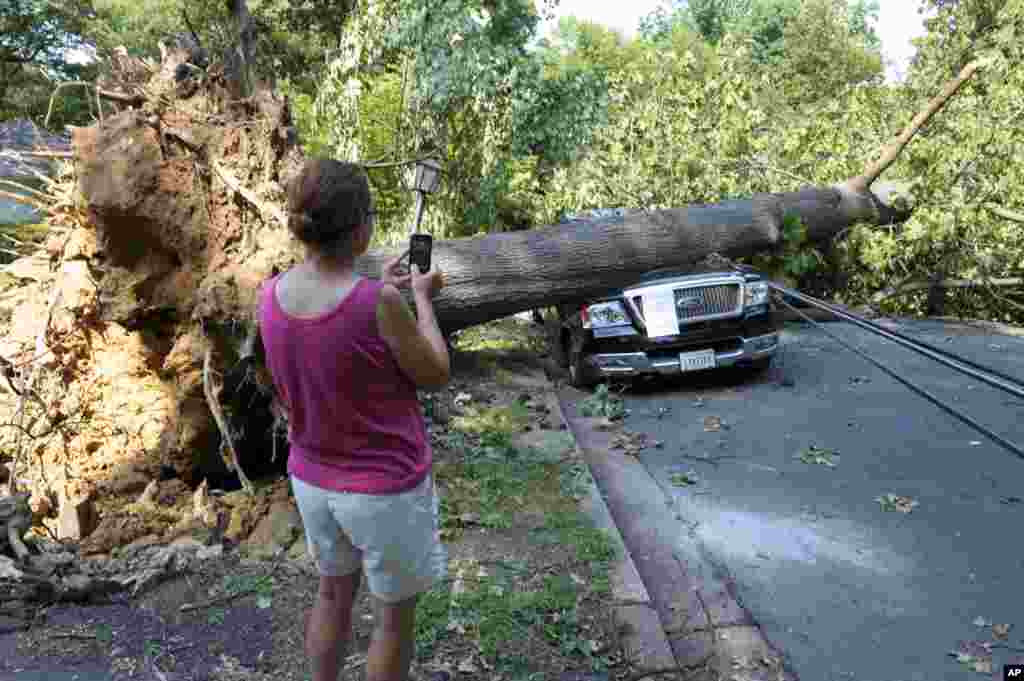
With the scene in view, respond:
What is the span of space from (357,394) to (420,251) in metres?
0.56

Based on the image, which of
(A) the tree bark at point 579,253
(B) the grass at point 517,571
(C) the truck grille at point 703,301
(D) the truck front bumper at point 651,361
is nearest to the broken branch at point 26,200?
(A) the tree bark at point 579,253

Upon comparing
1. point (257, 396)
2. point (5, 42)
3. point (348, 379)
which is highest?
point (5, 42)

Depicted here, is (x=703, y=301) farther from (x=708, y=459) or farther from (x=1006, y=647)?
(x=1006, y=647)

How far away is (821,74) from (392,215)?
4365 cm

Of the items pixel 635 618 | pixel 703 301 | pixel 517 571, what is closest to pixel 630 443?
pixel 703 301

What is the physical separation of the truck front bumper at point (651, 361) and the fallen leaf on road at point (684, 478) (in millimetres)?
2101

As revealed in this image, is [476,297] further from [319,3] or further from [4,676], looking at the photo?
[319,3]

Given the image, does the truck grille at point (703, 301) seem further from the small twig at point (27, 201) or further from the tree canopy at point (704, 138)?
the small twig at point (27, 201)

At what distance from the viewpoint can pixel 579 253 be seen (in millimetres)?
7848

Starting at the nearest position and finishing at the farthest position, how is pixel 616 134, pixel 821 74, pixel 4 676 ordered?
pixel 4 676
pixel 616 134
pixel 821 74

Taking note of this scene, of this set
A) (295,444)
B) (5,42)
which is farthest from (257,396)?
(5,42)

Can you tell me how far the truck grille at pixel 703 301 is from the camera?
7672mm

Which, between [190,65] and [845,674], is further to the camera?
[190,65]

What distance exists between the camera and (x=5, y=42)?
26.1 metres
